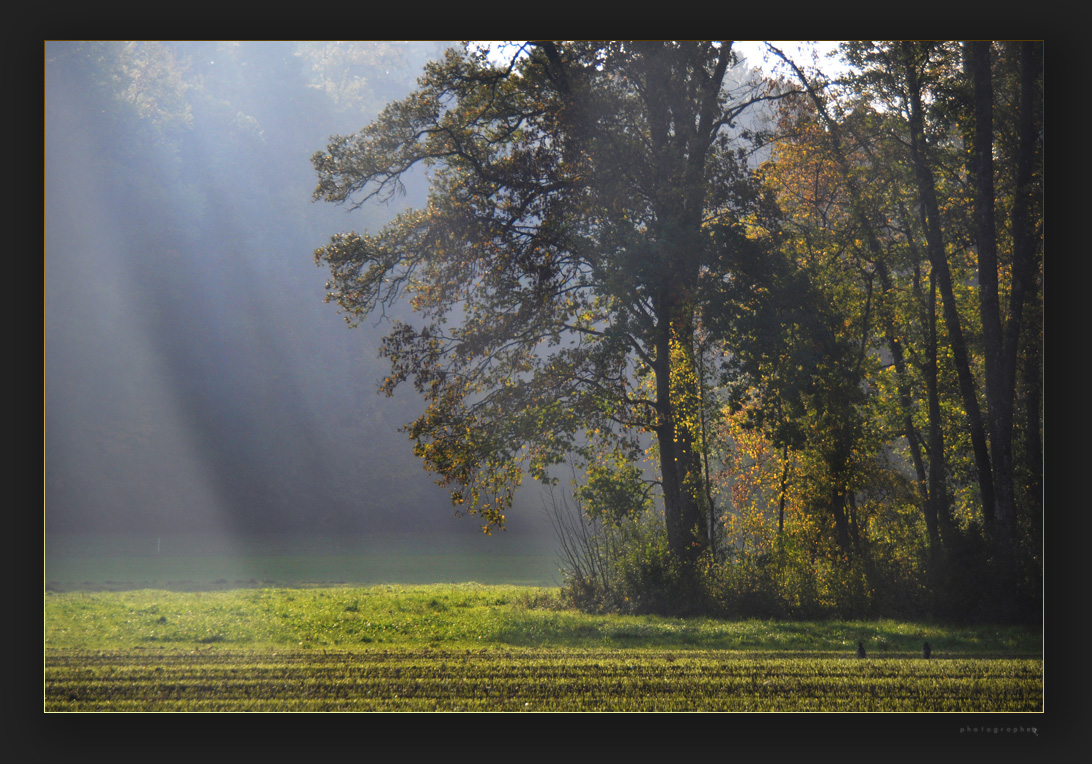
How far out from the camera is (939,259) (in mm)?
7645

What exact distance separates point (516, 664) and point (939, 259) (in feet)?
20.4

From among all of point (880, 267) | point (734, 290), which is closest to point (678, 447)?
point (734, 290)

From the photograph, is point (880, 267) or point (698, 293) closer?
point (698, 293)

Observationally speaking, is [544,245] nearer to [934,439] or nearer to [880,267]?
[880,267]

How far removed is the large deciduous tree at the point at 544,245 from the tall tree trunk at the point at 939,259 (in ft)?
5.80

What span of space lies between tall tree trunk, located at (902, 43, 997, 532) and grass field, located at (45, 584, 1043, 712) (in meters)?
2.02

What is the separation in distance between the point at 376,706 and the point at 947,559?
5196 mm

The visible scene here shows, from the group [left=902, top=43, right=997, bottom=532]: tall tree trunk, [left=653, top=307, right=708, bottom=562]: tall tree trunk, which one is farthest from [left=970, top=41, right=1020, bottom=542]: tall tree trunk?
[left=653, top=307, right=708, bottom=562]: tall tree trunk

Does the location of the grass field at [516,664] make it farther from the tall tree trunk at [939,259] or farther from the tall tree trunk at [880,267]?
the tall tree trunk at [880,267]

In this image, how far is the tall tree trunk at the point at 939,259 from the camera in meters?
6.84

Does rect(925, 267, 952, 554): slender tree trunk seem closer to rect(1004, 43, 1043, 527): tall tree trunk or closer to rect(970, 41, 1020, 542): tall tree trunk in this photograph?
rect(970, 41, 1020, 542): tall tree trunk

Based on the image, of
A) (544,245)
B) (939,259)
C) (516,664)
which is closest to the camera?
(516,664)
